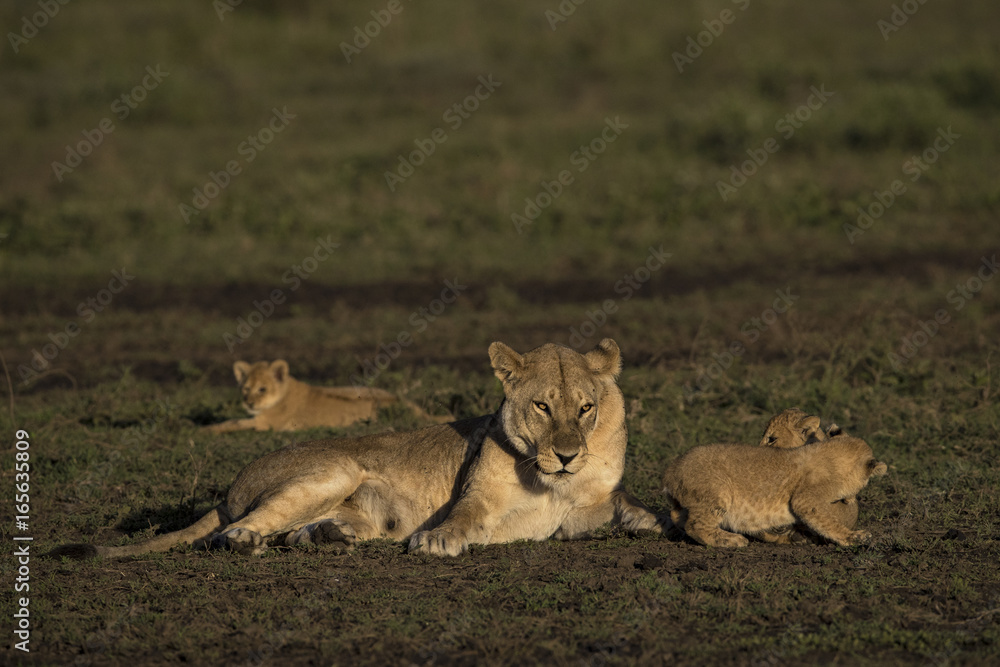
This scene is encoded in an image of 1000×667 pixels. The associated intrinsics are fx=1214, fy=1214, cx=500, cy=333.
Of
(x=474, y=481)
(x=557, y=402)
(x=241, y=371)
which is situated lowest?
(x=241, y=371)

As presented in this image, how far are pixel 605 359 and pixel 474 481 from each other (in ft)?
3.06

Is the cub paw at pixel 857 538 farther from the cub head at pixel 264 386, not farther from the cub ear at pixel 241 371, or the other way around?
the cub ear at pixel 241 371

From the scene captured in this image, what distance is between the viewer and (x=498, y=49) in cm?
2888

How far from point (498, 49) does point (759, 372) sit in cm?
2030

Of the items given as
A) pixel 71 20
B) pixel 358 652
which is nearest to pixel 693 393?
pixel 358 652

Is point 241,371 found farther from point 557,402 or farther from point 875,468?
point 875,468

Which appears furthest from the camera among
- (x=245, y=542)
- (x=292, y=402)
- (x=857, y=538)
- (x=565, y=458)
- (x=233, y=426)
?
(x=292, y=402)

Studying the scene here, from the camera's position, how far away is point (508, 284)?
1520 centimetres

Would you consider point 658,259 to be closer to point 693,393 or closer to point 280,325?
point 280,325

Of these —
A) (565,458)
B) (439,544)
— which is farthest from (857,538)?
(439,544)

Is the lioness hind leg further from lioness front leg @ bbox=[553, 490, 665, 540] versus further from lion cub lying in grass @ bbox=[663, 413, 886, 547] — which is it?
lioness front leg @ bbox=[553, 490, 665, 540]

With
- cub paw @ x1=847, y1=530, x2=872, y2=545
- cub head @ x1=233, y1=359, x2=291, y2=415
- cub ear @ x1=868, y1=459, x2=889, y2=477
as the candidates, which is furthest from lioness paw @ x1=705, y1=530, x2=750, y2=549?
cub head @ x1=233, y1=359, x2=291, y2=415

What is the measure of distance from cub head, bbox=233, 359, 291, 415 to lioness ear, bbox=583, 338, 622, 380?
5.02 m

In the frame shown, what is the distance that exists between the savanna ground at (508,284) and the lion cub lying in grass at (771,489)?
162 millimetres
